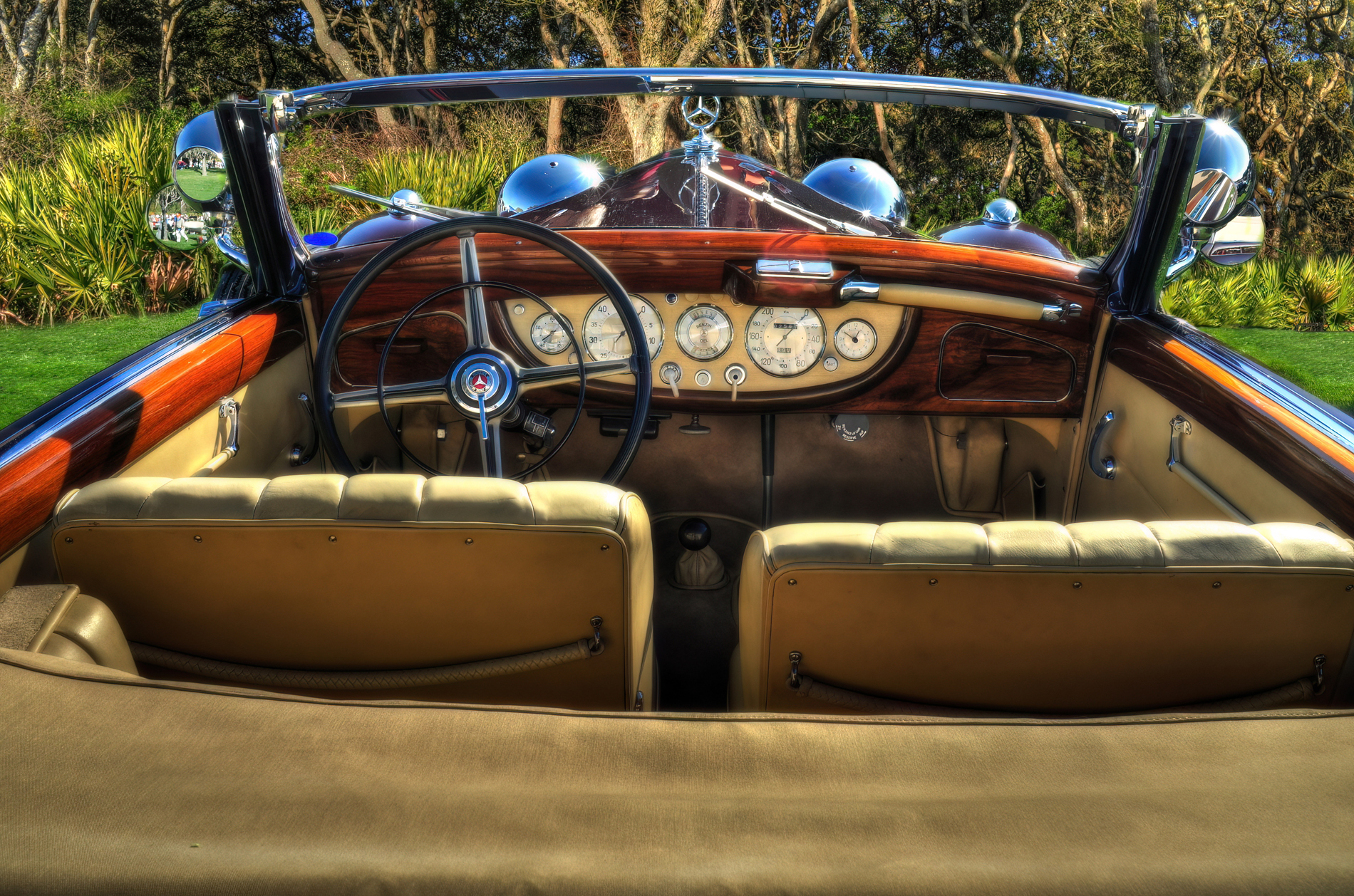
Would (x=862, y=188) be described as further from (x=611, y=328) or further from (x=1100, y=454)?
(x=1100, y=454)

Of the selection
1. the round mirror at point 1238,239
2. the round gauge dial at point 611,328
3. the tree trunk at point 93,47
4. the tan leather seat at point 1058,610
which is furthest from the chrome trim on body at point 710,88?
the tree trunk at point 93,47

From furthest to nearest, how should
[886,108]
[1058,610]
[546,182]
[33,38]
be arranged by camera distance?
[33,38], [886,108], [546,182], [1058,610]

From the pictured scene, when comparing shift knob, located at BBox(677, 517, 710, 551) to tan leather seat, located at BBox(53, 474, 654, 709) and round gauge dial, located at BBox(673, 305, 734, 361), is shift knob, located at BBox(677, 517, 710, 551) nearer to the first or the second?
round gauge dial, located at BBox(673, 305, 734, 361)

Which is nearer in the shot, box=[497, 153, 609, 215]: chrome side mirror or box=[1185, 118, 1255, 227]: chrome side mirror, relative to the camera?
box=[1185, 118, 1255, 227]: chrome side mirror

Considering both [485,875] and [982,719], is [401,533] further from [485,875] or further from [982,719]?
[982,719]

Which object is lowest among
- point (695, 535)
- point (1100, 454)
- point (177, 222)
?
point (695, 535)

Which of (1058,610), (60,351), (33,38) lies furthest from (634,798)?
(33,38)

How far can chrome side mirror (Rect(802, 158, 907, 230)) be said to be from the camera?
2777 millimetres

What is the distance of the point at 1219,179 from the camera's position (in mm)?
1938

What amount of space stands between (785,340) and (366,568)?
1550 millimetres

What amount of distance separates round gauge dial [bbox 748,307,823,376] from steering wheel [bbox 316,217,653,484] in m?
0.61

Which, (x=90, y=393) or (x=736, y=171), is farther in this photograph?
(x=736, y=171)

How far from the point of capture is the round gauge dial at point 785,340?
240 centimetres

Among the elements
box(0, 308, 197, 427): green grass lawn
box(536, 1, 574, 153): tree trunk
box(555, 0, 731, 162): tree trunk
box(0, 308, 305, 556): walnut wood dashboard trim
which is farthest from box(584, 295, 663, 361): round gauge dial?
box(536, 1, 574, 153): tree trunk
